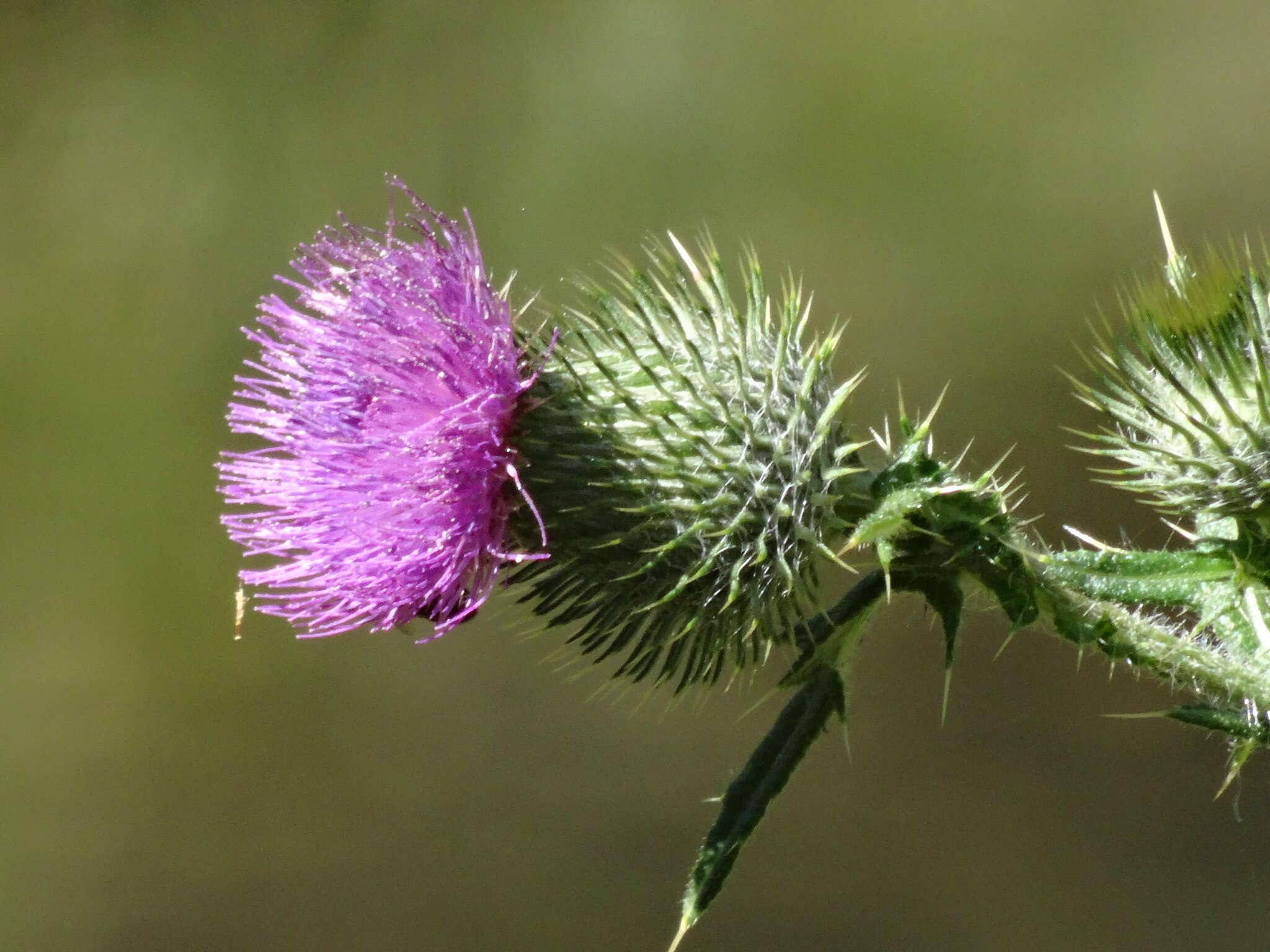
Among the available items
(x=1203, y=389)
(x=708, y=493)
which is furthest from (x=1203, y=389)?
(x=708, y=493)

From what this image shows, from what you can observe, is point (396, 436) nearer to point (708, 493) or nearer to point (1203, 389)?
point (708, 493)

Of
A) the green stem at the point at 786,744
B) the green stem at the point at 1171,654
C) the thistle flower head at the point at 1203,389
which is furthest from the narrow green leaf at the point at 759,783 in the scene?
the thistle flower head at the point at 1203,389

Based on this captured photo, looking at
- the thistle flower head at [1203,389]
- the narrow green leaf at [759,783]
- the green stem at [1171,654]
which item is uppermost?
the thistle flower head at [1203,389]

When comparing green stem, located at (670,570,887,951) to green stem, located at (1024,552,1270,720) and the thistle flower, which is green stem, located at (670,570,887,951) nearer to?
green stem, located at (1024,552,1270,720)

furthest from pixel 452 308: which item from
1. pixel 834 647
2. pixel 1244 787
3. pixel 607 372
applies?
pixel 1244 787

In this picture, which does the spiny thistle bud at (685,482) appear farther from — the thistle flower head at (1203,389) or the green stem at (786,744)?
the thistle flower head at (1203,389)

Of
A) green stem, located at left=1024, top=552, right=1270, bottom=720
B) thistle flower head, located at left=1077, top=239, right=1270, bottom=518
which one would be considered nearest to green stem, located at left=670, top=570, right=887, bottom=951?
green stem, located at left=1024, top=552, right=1270, bottom=720
